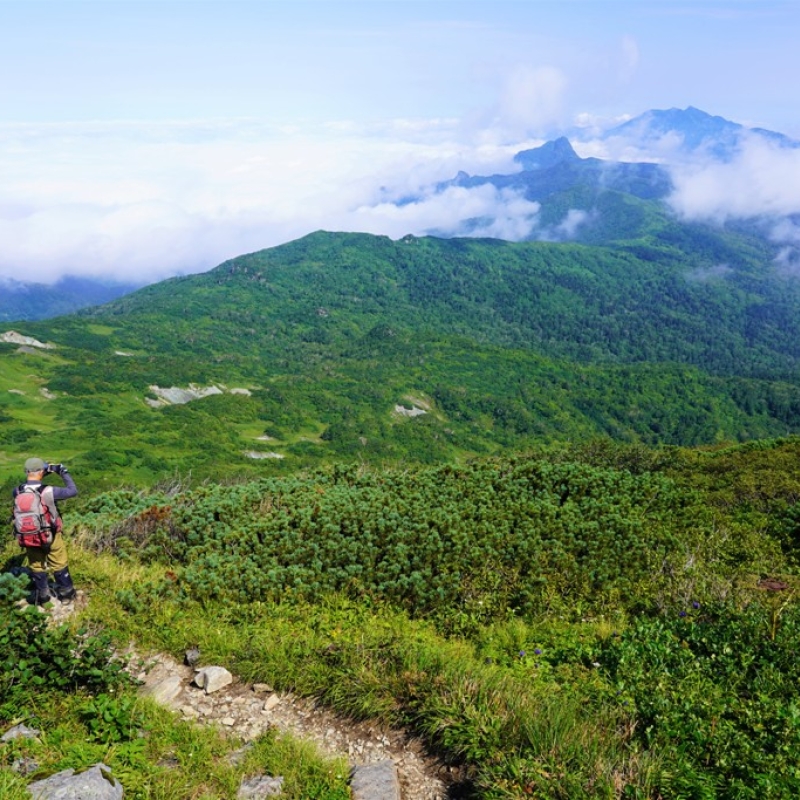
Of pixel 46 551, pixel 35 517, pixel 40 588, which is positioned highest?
pixel 35 517

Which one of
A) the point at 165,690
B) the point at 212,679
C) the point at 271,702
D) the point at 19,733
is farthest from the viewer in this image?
the point at 212,679

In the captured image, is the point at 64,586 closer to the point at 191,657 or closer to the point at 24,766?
the point at 191,657

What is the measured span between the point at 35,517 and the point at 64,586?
133 cm

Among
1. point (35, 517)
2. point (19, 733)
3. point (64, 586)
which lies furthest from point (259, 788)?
point (35, 517)

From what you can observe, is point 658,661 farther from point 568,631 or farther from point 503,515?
point 503,515

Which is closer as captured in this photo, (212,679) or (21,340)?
(212,679)

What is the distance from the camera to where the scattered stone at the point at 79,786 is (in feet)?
18.2

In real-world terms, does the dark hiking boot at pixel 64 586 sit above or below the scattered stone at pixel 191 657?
above

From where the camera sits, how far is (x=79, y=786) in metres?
5.64

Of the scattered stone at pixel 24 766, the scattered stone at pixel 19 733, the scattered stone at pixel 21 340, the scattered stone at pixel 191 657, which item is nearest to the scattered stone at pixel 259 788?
the scattered stone at pixel 24 766

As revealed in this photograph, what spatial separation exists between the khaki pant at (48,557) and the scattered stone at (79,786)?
16.4 feet

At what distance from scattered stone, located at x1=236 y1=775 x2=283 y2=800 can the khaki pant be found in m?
5.78

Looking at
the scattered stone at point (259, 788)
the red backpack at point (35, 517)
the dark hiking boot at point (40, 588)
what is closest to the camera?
the scattered stone at point (259, 788)

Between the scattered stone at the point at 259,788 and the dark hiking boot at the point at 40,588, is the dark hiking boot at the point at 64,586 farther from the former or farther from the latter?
the scattered stone at the point at 259,788
